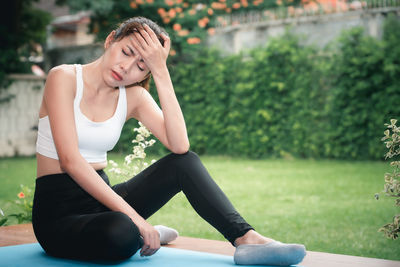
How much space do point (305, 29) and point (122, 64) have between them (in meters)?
8.30

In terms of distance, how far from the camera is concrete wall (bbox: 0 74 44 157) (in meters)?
11.2

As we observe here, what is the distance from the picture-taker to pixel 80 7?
11.5m

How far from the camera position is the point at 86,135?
2.20m

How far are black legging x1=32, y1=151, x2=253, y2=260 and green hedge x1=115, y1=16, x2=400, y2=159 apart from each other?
18.2ft

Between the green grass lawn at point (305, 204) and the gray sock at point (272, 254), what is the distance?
1.82m

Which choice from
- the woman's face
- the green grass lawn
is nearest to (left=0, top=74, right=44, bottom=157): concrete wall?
the green grass lawn

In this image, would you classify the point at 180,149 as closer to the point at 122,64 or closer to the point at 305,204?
the point at 122,64

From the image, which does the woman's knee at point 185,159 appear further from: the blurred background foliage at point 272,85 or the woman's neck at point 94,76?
the blurred background foliage at point 272,85

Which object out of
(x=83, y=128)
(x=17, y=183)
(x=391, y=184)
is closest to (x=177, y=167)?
(x=83, y=128)

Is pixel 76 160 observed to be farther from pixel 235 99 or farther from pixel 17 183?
pixel 235 99

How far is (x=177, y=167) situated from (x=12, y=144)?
995cm

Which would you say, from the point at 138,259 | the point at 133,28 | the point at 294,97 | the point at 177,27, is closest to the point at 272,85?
the point at 294,97

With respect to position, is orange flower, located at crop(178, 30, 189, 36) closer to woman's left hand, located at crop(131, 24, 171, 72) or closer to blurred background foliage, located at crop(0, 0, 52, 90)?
blurred background foliage, located at crop(0, 0, 52, 90)

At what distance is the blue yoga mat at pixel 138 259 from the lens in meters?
2.12
